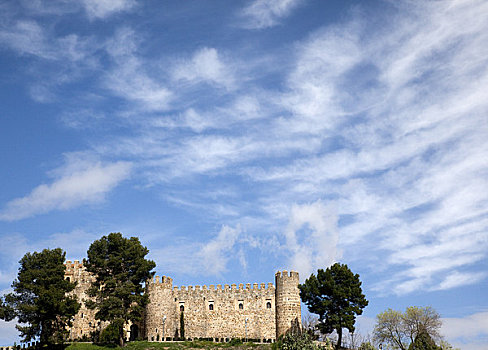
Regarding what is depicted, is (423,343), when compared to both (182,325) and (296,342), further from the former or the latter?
(182,325)

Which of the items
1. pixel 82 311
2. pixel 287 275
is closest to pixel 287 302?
pixel 287 275

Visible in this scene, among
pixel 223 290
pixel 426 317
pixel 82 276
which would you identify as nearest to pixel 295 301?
pixel 223 290

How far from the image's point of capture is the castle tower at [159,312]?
6912 cm

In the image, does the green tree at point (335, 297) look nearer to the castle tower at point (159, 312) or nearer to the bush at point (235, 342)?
the bush at point (235, 342)

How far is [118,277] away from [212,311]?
45.0 ft

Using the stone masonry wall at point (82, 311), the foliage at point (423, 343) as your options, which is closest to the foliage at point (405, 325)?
the foliage at point (423, 343)

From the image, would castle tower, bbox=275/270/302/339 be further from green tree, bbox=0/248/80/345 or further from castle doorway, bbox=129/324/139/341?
green tree, bbox=0/248/80/345

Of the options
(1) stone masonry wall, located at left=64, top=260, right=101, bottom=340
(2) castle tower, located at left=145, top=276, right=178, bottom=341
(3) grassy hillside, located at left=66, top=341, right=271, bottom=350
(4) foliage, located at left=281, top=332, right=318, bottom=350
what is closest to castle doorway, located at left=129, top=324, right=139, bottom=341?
(2) castle tower, located at left=145, top=276, right=178, bottom=341

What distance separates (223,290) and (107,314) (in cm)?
1614

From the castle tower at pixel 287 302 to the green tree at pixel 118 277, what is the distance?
1622 cm

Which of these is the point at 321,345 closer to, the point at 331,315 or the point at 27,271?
the point at 331,315

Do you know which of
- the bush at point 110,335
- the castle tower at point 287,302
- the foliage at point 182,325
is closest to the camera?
the bush at point 110,335

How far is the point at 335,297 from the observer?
6569cm

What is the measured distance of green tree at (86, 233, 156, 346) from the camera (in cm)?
6341
